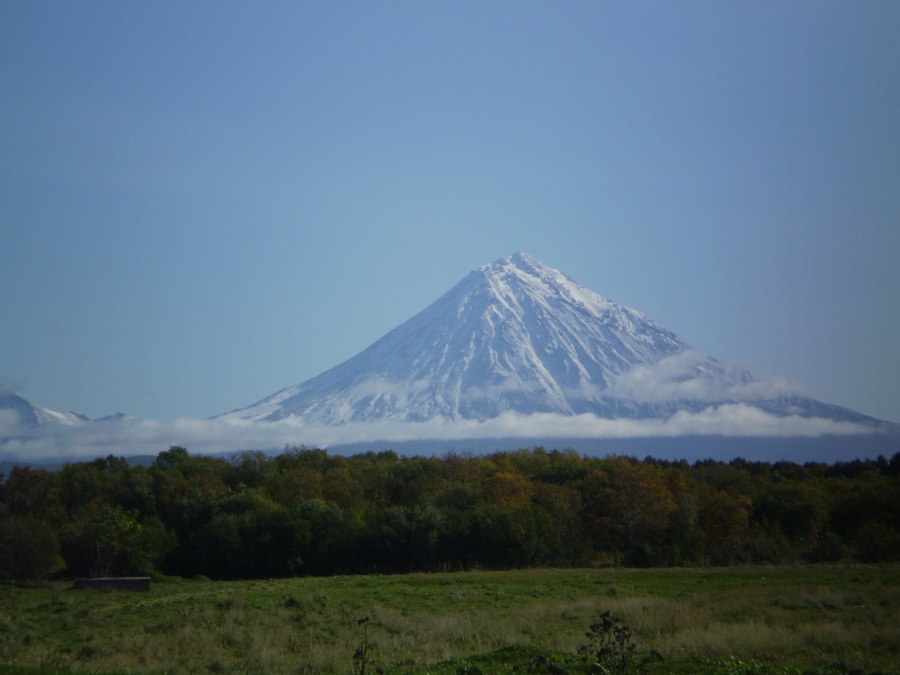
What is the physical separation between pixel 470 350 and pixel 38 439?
9149cm

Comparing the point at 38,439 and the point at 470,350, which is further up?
the point at 470,350

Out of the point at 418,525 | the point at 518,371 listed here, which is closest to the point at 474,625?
the point at 418,525

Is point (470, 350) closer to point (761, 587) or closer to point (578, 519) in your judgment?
point (578, 519)

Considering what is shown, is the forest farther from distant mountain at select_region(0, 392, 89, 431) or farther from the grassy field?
distant mountain at select_region(0, 392, 89, 431)

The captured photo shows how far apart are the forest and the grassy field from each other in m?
10.3

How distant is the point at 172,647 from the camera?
16.7m

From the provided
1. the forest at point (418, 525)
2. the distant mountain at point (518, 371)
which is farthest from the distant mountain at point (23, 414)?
the forest at point (418, 525)

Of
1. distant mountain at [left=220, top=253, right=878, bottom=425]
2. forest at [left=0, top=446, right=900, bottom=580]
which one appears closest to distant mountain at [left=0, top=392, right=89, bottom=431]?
distant mountain at [left=220, top=253, right=878, bottom=425]

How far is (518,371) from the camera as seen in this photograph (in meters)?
163

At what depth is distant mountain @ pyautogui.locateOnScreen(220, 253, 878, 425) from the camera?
15350cm

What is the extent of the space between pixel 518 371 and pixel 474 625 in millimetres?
144217

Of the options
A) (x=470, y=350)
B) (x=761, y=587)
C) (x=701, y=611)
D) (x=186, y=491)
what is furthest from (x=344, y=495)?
(x=470, y=350)

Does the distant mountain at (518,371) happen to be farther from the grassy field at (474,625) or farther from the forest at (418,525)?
the grassy field at (474,625)

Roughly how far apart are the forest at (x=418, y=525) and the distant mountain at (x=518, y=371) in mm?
93227
